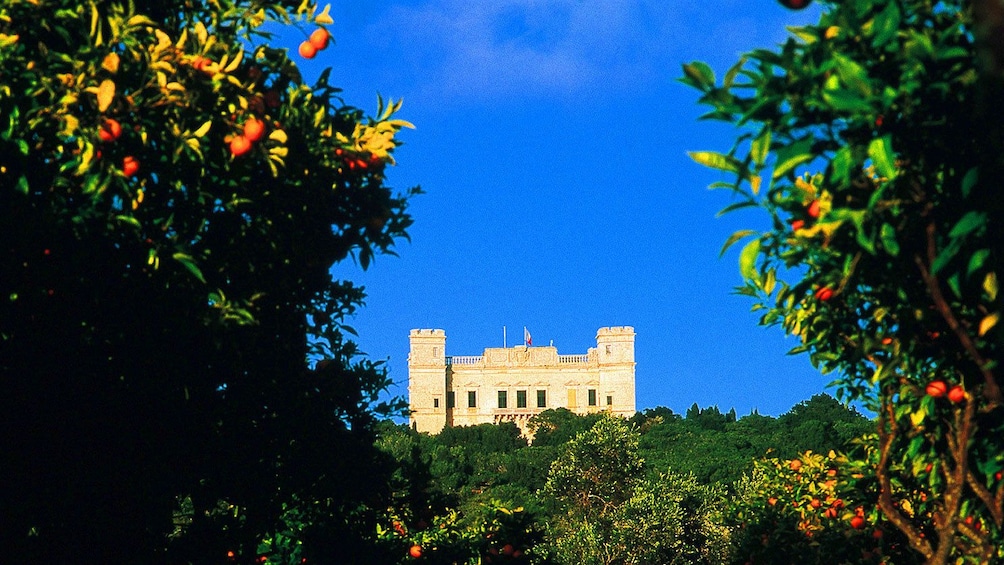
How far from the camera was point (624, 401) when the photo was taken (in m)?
121

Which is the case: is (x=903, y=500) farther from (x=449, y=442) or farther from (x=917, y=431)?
(x=449, y=442)

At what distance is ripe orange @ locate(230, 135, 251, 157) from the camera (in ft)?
23.4

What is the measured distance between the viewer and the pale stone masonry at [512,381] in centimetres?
11938

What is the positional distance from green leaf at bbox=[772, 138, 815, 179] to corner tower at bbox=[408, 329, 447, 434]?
114450mm

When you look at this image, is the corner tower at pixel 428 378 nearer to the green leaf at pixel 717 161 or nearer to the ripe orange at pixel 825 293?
the ripe orange at pixel 825 293

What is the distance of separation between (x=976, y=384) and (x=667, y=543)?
37.4 meters

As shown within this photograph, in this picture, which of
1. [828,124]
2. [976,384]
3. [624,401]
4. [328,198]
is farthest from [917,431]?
[624,401]

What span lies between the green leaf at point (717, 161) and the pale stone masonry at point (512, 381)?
11461 centimetres

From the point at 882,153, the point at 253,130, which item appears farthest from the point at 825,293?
the point at 253,130

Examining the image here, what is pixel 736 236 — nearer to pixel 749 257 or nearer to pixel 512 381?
pixel 749 257

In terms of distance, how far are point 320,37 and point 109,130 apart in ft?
7.70

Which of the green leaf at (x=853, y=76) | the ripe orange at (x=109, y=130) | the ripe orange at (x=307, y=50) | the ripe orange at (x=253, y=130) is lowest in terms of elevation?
the green leaf at (x=853, y=76)

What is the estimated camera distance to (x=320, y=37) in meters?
8.55

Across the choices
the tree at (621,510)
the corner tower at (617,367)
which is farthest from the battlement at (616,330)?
the tree at (621,510)
